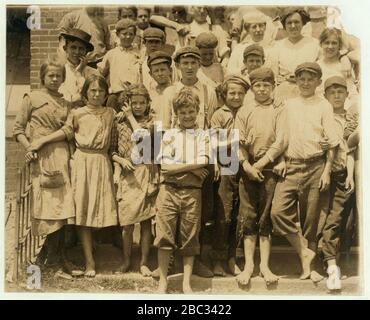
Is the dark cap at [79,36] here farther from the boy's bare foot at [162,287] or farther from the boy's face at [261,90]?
the boy's bare foot at [162,287]

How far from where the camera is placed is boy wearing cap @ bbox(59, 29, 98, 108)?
23.8ft

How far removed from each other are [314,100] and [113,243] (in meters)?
2.42

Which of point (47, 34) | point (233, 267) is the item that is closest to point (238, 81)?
point (233, 267)

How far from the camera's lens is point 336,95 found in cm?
718

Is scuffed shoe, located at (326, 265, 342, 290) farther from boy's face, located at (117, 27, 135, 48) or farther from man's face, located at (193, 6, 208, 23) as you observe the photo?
boy's face, located at (117, 27, 135, 48)

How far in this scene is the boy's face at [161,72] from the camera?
7168 mm

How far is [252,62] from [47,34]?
2.07m

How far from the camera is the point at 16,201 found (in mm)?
7262

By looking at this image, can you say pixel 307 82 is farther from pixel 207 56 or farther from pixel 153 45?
pixel 153 45
